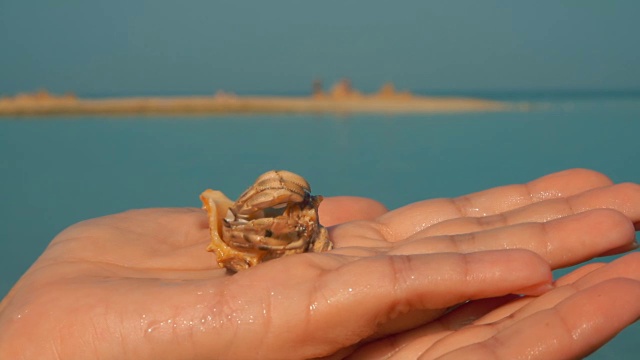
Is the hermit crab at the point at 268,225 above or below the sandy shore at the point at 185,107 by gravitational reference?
below

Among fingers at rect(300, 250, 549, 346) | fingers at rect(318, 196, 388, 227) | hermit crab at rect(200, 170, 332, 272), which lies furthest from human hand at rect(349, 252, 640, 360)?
fingers at rect(318, 196, 388, 227)

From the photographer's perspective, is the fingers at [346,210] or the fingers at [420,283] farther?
the fingers at [346,210]

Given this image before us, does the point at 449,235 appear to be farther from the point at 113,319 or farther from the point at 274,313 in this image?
the point at 113,319

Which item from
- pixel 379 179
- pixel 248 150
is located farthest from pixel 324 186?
pixel 248 150

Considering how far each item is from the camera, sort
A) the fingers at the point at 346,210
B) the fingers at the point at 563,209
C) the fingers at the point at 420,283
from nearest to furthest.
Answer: the fingers at the point at 420,283 → the fingers at the point at 563,209 → the fingers at the point at 346,210

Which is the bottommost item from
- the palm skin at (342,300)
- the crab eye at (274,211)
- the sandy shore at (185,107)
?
the palm skin at (342,300)

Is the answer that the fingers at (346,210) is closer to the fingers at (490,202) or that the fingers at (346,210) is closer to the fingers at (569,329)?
the fingers at (490,202)

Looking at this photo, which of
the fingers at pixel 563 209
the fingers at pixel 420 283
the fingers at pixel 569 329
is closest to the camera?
the fingers at pixel 569 329

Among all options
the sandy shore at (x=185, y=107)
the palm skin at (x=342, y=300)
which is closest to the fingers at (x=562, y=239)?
the palm skin at (x=342, y=300)
